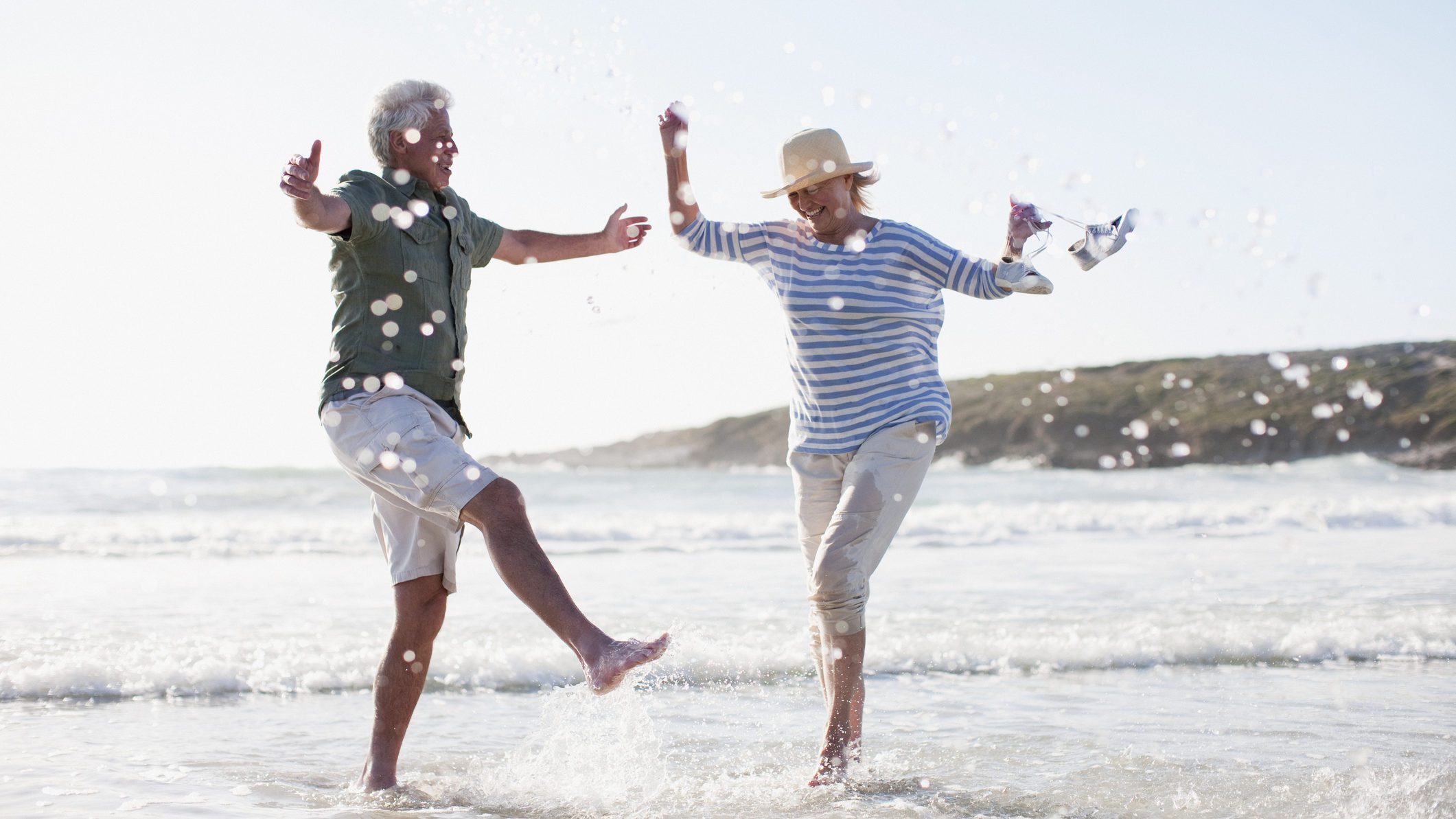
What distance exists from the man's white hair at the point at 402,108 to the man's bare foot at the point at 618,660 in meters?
1.63

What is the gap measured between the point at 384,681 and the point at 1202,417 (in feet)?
185

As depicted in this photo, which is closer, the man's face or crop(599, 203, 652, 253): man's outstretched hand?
the man's face

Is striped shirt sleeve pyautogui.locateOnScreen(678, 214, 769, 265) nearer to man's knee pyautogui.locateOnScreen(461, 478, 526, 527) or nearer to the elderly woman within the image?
the elderly woman

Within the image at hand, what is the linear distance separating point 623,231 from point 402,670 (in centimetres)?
159

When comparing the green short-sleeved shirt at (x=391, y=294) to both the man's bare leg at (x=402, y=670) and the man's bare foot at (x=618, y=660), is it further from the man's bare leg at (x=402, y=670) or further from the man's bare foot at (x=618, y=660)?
the man's bare foot at (x=618, y=660)

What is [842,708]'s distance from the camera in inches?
147

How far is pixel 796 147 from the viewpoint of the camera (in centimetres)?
371

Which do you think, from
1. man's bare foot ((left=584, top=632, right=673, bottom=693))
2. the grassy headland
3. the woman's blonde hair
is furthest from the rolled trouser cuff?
the grassy headland

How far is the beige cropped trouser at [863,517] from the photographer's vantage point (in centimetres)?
365

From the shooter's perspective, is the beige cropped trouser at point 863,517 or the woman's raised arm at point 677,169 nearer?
the beige cropped trouser at point 863,517

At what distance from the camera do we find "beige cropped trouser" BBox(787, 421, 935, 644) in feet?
12.0

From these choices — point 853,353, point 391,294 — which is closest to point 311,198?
point 391,294

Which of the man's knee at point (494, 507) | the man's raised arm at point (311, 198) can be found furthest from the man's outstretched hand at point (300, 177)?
the man's knee at point (494, 507)

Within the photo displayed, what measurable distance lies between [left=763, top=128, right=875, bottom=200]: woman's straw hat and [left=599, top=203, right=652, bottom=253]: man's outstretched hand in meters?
0.53
